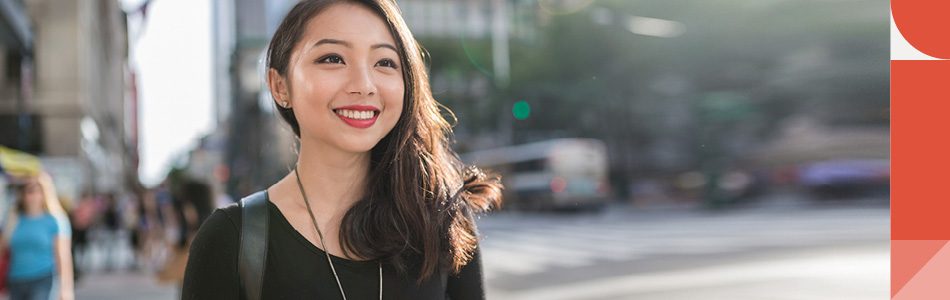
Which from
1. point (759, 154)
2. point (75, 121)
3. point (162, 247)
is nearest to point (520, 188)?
point (759, 154)

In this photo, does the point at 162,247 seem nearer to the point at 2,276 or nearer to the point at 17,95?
the point at 2,276

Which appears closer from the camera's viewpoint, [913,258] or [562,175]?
[913,258]

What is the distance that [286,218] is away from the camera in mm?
1576

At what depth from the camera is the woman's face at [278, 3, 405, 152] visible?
1565mm

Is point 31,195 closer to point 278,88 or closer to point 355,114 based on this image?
point 278,88

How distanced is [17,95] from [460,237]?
85.4ft

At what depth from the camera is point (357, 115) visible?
159 centimetres

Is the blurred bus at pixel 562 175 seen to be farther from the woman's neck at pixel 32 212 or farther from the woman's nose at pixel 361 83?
the woman's nose at pixel 361 83

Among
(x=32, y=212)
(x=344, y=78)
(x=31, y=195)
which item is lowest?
(x=344, y=78)

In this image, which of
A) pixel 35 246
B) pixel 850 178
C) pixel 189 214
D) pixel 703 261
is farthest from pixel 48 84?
pixel 850 178

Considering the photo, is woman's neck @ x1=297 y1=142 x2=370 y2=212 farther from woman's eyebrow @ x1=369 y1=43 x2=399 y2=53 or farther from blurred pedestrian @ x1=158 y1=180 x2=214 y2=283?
blurred pedestrian @ x1=158 y1=180 x2=214 y2=283

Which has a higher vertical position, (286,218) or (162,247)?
(162,247)

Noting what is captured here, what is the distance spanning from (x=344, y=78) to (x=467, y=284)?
0.60 meters

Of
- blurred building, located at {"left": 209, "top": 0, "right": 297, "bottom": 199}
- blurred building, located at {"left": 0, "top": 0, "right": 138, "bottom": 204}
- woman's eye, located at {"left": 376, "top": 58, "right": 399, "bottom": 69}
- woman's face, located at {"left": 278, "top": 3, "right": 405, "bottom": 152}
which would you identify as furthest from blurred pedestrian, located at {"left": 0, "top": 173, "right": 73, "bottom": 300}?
blurred building, located at {"left": 0, "top": 0, "right": 138, "bottom": 204}
